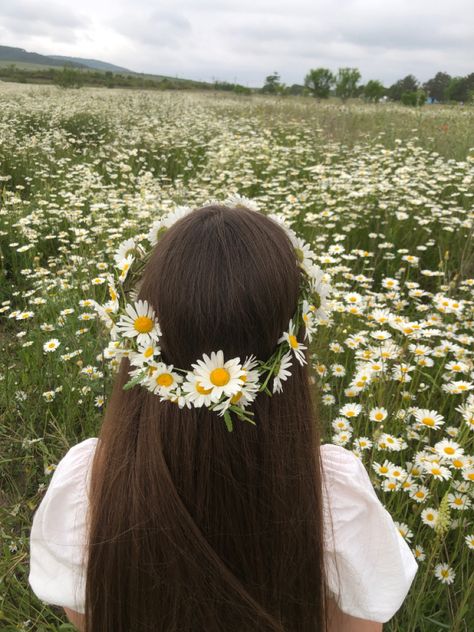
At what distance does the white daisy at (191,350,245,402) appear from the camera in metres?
0.69

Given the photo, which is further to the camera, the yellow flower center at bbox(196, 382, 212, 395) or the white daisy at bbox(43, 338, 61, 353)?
the white daisy at bbox(43, 338, 61, 353)

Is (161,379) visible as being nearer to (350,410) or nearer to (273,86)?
(350,410)

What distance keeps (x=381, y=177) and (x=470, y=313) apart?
1.96m

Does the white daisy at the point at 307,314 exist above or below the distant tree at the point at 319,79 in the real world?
below

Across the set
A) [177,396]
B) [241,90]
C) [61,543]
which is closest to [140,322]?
[177,396]

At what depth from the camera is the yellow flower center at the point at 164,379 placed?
73cm

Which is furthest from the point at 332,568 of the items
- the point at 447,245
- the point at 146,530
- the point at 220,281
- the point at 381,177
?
the point at 381,177

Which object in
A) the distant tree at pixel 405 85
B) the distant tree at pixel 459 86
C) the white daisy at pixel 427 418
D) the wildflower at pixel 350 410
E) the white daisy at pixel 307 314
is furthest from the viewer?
the distant tree at pixel 405 85

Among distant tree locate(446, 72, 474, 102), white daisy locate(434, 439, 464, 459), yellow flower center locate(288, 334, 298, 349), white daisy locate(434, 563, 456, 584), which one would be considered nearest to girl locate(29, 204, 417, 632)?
yellow flower center locate(288, 334, 298, 349)

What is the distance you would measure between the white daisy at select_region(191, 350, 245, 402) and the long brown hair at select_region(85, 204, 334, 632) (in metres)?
0.03

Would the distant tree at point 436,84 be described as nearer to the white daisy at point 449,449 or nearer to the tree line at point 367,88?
the tree line at point 367,88

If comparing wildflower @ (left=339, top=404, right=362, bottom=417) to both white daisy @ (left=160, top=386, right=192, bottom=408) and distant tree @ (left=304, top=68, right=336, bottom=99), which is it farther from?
distant tree @ (left=304, top=68, right=336, bottom=99)

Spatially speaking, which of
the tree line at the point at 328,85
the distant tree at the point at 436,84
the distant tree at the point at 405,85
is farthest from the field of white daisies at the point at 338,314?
the distant tree at the point at 405,85

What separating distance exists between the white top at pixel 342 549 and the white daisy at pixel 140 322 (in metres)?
0.42
